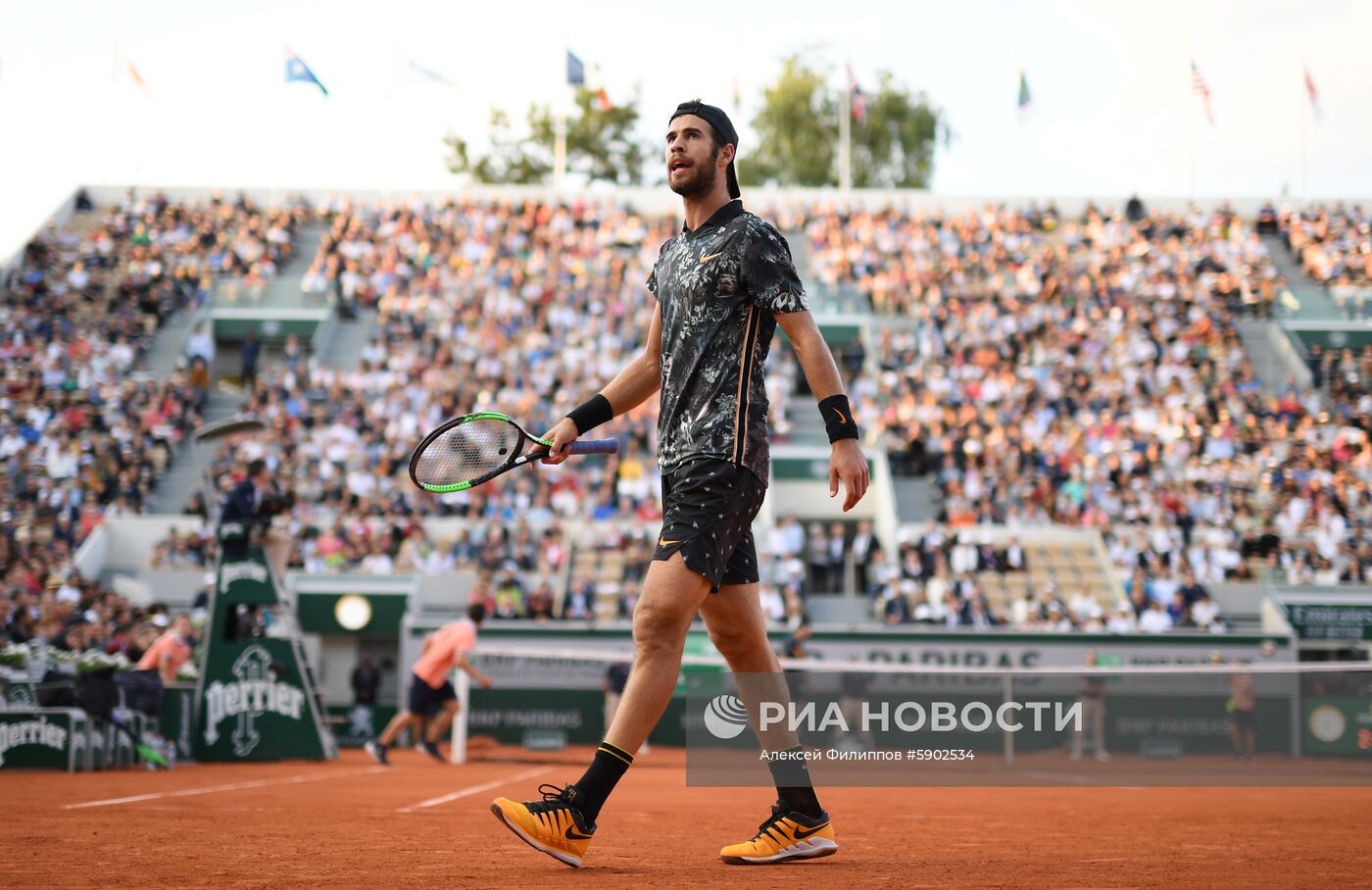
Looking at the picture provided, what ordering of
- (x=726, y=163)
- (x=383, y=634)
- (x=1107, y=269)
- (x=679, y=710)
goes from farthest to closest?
1. (x=1107, y=269)
2. (x=383, y=634)
3. (x=679, y=710)
4. (x=726, y=163)

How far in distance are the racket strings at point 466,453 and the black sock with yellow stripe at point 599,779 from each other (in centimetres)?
126

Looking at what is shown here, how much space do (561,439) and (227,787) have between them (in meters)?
6.71

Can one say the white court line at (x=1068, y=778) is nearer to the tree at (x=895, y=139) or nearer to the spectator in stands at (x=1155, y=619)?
the spectator in stands at (x=1155, y=619)

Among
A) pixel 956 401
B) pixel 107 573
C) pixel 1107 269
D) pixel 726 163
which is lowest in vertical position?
pixel 107 573

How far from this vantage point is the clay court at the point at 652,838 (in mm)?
4562

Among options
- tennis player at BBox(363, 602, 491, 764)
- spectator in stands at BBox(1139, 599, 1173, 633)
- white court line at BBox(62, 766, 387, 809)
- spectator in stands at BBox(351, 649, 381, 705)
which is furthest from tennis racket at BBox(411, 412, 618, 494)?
spectator in stands at BBox(1139, 599, 1173, 633)

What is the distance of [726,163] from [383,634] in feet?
56.7

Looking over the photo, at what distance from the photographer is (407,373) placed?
90.5 ft

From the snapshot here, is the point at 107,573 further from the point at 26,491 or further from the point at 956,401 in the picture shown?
the point at 956,401

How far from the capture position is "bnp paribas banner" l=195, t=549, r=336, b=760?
587 inches

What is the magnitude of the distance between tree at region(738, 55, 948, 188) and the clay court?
5570 cm

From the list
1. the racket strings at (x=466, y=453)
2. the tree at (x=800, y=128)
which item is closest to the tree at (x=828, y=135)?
the tree at (x=800, y=128)

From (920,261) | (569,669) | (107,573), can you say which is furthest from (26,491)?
(920,261)

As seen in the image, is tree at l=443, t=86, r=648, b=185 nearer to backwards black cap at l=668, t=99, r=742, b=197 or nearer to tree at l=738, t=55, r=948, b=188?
tree at l=738, t=55, r=948, b=188
